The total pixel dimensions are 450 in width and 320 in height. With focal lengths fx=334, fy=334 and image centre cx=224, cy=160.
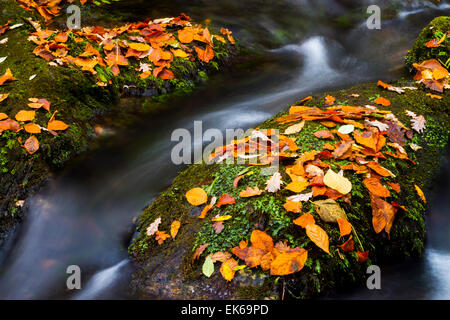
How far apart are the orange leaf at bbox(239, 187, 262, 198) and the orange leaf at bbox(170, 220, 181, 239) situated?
61cm

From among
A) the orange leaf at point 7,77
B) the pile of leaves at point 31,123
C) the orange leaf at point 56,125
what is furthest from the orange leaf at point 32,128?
the orange leaf at point 7,77

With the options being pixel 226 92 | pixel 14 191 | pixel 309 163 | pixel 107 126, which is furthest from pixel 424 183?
pixel 14 191

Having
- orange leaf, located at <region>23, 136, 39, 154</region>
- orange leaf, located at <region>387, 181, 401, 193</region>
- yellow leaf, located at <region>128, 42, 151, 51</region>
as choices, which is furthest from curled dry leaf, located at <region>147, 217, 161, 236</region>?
yellow leaf, located at <region>128, 42, 151, 51</region>

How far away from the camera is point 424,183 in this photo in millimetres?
3266

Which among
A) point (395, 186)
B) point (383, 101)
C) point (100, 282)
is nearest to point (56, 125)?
point (100, 282)

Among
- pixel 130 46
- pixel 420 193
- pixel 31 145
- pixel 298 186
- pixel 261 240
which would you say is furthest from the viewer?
pixel 130 46

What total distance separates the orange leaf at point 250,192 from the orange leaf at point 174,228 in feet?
1.99

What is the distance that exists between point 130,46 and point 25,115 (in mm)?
2106

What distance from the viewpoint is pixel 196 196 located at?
291 centimetres

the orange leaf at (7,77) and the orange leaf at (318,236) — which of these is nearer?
the orange leaf at (318,236)

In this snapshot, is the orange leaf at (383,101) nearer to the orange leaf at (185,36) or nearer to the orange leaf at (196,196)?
the orange leaf at (196,196)

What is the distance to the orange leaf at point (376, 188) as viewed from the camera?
Answer: 269 cm

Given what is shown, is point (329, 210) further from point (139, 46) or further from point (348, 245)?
point (139, 46)

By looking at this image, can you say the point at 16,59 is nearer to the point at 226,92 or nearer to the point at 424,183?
the point at 226,92
